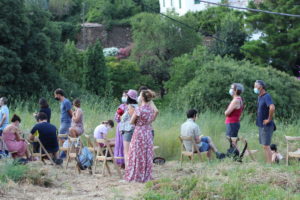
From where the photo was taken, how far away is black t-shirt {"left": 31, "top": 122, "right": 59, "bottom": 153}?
13.4 meters

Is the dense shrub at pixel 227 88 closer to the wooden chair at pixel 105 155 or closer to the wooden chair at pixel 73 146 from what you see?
the wooden chair at pixel 73 146

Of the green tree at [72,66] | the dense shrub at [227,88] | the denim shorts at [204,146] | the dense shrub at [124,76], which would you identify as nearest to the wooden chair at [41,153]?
the denim shorts at [204,146]

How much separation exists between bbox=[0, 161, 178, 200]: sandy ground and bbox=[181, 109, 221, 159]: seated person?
2.74ft

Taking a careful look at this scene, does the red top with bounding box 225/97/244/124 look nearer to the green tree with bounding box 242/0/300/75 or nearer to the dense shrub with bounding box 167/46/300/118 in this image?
the dense shrub with bounding box 167/46/300/118

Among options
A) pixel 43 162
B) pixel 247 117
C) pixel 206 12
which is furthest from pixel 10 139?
pixel 206 12

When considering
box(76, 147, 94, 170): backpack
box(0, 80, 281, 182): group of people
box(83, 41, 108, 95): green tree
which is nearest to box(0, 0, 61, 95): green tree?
box(83, 41, 108, 95): green tree

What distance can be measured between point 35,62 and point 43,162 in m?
17.7

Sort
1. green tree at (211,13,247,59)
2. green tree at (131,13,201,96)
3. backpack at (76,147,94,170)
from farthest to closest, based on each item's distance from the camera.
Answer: green tree at (131,13,201,96)
green tree at (211,13,247,59)
backpack at (76,147,94,170)

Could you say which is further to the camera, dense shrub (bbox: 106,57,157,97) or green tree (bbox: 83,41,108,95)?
dense shrub (bbox: 106,57,157,97)

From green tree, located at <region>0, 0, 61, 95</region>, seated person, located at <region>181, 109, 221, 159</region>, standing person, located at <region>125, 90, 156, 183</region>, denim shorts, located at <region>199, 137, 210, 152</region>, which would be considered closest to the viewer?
standing person, located at <region>125, 90, 156, 183</region>

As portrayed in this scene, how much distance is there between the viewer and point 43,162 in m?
14.0

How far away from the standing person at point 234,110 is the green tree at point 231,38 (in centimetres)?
3138

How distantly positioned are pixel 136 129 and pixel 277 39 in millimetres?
27120

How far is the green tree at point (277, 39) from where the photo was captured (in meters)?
36.8
